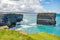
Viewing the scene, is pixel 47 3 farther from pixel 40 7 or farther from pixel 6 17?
pixel 6 17

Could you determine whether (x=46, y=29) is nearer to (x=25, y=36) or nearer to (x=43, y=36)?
(x=43, y=36)

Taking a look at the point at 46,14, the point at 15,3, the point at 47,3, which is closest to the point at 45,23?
the point at 46,14

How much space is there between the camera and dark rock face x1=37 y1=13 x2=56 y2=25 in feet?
11.1

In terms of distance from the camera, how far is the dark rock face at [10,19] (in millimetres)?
3396

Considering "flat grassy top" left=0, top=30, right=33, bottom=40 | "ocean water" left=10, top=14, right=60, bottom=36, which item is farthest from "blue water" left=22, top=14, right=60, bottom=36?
"flat grassy top" left=0, top=30, right=33, bottom=40

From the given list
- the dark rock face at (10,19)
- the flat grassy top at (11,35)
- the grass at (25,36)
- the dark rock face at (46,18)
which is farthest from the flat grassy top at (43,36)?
the dark rock face at (10,19)

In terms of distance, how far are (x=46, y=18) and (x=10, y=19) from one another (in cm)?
68

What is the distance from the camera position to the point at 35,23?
11.1ft

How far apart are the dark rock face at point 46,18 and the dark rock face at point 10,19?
0.34 meters

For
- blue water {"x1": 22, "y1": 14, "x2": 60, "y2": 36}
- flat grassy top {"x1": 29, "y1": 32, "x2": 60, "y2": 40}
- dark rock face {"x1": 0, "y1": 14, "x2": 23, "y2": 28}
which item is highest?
dark rock face {"x1": 0, "y1": 14, "x2": 23, "y2": 28}

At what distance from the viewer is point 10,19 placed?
11.2ft

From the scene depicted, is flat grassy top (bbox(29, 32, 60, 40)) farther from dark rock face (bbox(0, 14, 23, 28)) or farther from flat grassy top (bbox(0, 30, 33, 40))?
dark rock face (bbox(0, 14, 23, 28))

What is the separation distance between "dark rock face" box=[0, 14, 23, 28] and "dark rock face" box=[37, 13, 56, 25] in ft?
1.12

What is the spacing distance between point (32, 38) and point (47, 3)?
709mm
